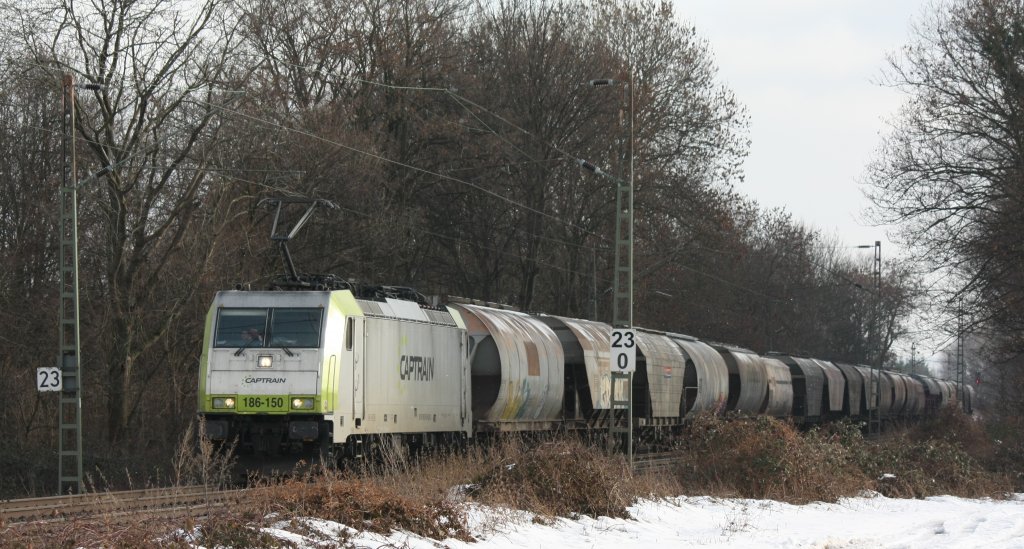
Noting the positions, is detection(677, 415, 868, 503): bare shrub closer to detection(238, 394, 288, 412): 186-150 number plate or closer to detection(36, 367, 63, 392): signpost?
detection(238, 394, 288, 412): 186-150 number plate

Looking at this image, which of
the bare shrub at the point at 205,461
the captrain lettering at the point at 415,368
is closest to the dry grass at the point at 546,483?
the bare shrub at the point at 205,461

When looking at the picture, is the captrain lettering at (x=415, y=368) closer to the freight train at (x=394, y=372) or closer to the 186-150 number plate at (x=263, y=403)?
the freight train at (x=394, y=372)

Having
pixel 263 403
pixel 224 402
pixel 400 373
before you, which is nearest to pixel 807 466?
pixel 400 373

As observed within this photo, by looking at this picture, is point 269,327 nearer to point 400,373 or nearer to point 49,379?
point 400,373

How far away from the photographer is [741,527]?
1755cm

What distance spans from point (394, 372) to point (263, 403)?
2926 millimetres

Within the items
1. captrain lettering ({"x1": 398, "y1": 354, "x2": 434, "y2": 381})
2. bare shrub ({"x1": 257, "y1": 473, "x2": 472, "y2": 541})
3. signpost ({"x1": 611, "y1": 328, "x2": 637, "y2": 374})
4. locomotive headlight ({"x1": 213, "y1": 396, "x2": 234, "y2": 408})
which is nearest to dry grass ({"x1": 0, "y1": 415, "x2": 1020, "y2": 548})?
bare shrub ({"x1": 257, "y1": 473, "x2": 472, "y2": 541})

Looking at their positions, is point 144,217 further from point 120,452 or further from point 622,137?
point 622,137

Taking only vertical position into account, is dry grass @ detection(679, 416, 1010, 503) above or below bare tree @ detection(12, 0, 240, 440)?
below

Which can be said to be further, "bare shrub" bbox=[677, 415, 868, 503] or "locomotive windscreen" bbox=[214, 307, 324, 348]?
"bare shrub" bbox=[677, 415, 868, 503]

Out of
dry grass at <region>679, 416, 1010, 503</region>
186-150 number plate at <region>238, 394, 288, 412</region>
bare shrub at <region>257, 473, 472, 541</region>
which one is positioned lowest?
dry grass at <region>679, 416, 1010, 503</region>

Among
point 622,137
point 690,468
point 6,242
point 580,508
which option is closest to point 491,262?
point 622,137

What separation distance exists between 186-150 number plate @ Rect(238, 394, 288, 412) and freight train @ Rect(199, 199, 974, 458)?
0.02 meters

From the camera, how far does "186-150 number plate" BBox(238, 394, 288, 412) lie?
19.8m
